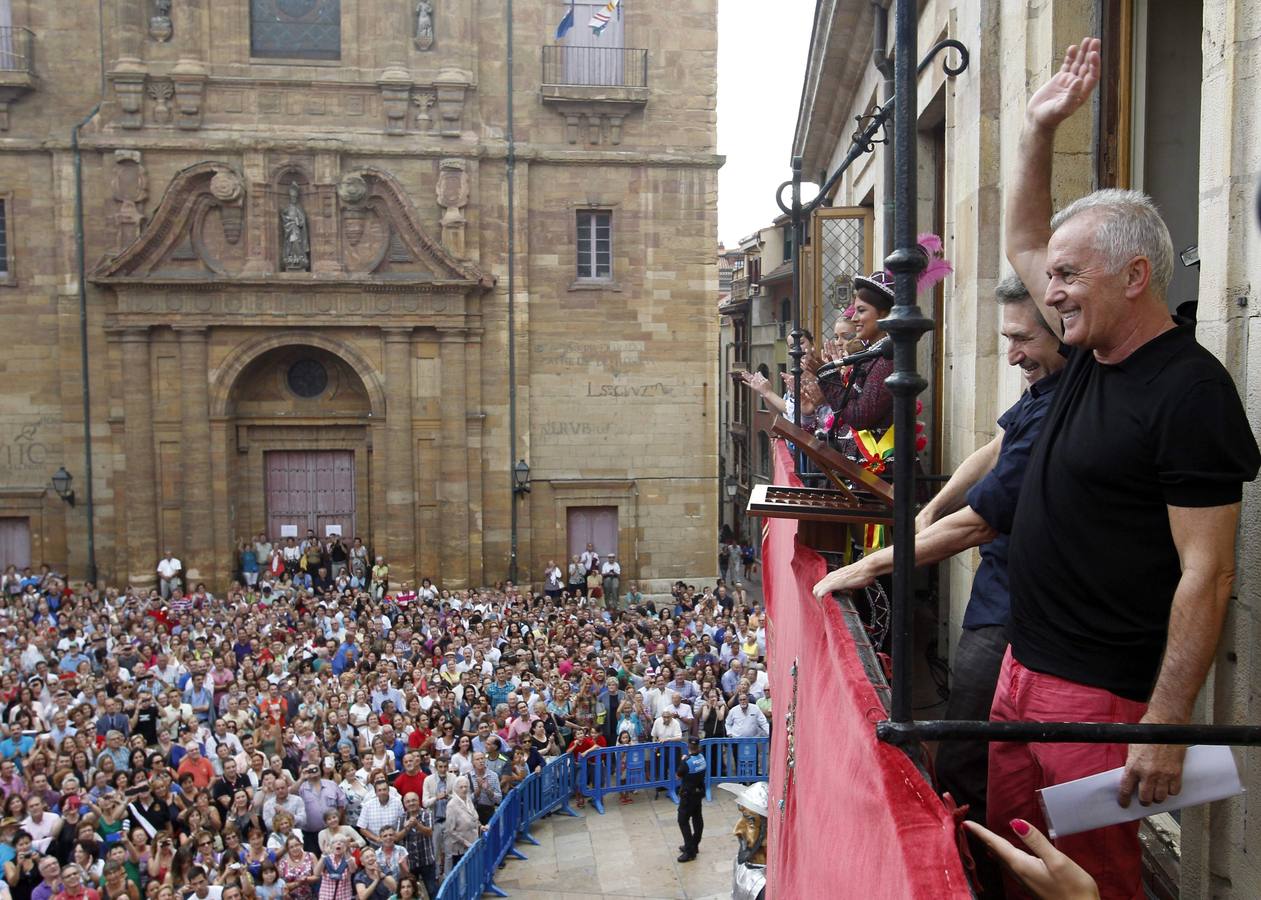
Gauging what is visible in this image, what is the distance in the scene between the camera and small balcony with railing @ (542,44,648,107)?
22.6 m

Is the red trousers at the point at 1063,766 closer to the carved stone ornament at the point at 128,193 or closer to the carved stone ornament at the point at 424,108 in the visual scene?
the carved stone ornament at the point at 424,108

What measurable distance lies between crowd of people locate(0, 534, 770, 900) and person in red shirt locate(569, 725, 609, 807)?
4 cm

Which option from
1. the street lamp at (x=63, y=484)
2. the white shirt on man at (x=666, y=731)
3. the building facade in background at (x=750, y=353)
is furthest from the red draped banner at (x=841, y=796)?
the building facade in background at (x=750, y=353)

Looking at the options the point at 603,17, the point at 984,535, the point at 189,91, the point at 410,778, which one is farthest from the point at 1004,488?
the point at 189,91

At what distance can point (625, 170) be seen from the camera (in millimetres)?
23172

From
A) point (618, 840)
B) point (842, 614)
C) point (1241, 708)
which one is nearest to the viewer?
point (1241, 708)

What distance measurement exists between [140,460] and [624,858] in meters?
14.7

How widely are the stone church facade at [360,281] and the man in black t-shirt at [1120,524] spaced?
67.4 ft

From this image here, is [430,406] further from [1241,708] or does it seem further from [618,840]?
[1241,708]

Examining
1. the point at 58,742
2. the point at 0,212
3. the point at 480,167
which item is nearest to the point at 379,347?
the point at 480,167

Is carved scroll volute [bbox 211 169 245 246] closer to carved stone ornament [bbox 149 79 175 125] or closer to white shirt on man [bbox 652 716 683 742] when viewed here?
carved stone ornament [bbox 149 79 175 125]

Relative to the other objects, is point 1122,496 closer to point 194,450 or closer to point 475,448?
point 475,448

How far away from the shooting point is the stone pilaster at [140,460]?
21.9m

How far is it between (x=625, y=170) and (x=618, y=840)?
14.9 metres
